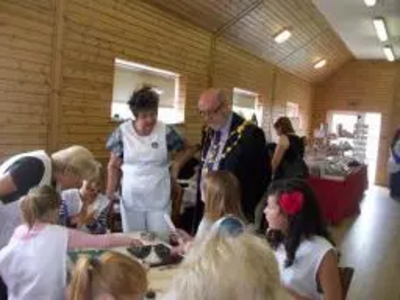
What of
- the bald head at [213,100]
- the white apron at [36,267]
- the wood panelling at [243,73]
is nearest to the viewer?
the white apron at [36,267]

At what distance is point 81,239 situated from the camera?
8.26 feet

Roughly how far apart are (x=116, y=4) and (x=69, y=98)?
4.35 feet

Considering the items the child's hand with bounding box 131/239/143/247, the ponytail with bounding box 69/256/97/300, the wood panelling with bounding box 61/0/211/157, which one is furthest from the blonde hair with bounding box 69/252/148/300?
the wood panelling with bounding box 61/0/211/157

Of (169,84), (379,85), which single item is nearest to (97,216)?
(169,84)

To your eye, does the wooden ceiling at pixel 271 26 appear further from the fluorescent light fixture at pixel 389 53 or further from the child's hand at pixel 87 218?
the child's hand at pixel 87 218

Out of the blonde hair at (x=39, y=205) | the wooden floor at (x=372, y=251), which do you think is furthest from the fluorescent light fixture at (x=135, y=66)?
the blonde hair at (x=39, y=205)

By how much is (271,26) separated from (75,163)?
7623 mm

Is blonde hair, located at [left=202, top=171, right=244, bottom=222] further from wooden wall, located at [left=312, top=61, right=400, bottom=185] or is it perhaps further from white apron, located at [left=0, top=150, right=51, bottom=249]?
wooden wall, located at [left=312, top=61, right=400, bottom=185]

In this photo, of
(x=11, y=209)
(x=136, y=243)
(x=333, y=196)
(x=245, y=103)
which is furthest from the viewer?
(x=245, y=103)

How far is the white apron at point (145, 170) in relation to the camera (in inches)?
141

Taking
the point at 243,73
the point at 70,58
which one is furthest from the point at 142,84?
the point at 243,73

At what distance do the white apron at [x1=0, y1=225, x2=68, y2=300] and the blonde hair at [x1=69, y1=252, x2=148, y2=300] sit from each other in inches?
28.8

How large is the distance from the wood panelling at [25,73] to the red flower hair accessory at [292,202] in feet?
9.96

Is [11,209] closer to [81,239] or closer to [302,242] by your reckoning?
[81,239]
